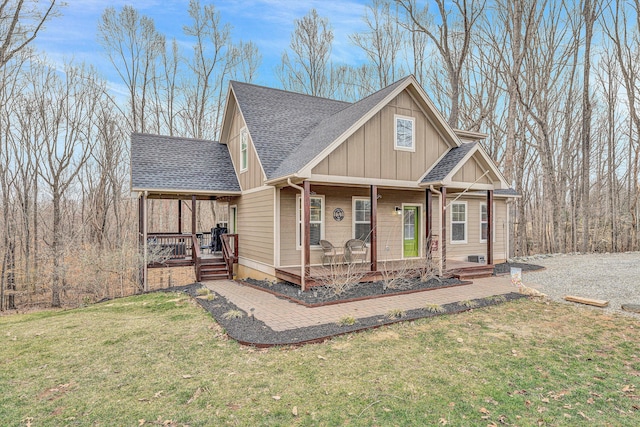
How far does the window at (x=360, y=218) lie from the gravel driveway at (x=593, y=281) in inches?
193

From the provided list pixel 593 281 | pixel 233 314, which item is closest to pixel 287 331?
pixel 233 314

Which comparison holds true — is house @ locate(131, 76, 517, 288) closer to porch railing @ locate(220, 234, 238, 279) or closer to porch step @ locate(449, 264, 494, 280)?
porch railing @ locate(220, 234, 238, 279)

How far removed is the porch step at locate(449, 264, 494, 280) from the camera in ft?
33.8

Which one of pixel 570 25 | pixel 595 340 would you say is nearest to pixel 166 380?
Answer: pixel 595 340

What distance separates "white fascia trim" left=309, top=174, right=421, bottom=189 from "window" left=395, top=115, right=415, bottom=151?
1.04 metres


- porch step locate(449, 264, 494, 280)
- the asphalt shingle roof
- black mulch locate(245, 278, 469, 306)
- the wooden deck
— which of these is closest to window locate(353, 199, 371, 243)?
the wooden deck

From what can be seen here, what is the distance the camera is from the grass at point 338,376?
11.3ft

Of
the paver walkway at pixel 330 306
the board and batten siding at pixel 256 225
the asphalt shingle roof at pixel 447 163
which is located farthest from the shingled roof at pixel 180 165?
the asphalt shingle roof at pixel 447 163

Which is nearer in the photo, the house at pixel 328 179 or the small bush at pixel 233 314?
the small bush at pixel 233 314

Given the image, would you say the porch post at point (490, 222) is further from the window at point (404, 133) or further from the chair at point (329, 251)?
the chair at point (329, 251)

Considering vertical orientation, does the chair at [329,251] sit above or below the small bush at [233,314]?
above

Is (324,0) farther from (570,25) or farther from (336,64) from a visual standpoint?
(570,25)

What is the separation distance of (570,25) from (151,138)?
2216 cm

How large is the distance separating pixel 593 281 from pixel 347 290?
7214mm
